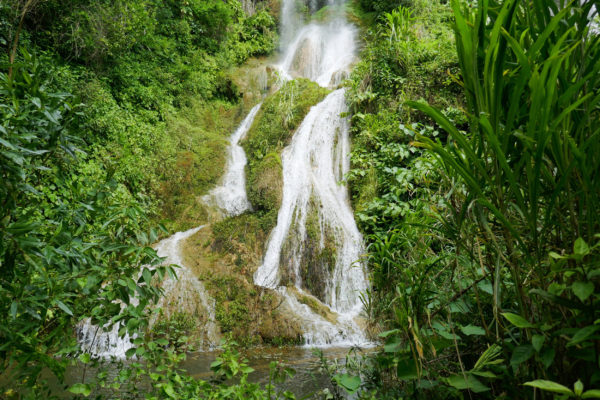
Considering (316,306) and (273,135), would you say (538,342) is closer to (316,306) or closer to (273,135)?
(316,306)

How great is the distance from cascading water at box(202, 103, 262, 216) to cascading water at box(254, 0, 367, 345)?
1293mm

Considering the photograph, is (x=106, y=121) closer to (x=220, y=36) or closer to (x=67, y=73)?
(x=67, y=73)

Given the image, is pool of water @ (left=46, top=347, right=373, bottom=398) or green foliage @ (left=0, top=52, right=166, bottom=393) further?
pool of water @ (left=46, top=347, right=373, bottom=398)

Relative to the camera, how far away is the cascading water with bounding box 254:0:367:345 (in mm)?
4969

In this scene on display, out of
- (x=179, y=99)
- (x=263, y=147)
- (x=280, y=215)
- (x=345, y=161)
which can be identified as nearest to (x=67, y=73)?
(x=179, y=99)

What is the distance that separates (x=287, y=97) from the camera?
9.23 m

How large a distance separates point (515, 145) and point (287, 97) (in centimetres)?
862

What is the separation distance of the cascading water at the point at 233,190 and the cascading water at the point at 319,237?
1.29 metres

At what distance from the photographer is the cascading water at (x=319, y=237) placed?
16.3ft

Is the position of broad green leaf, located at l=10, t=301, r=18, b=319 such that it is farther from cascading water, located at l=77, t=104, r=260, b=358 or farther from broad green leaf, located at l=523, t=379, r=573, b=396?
broad green leaf, located at l=523, t=379, r=573, b=396

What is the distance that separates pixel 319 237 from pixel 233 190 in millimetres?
3021

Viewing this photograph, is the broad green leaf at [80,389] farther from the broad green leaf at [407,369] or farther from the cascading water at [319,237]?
the cascading water at [319,237]

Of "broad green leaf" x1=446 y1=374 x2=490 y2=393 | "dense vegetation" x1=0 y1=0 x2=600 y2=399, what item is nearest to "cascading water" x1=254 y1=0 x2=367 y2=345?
"dense vegetation" x1=0 y1=0 x2=600 y2=399

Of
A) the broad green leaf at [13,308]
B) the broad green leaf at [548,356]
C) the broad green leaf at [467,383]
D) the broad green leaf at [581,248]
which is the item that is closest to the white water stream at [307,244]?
the broad green leaf at [467,383]
